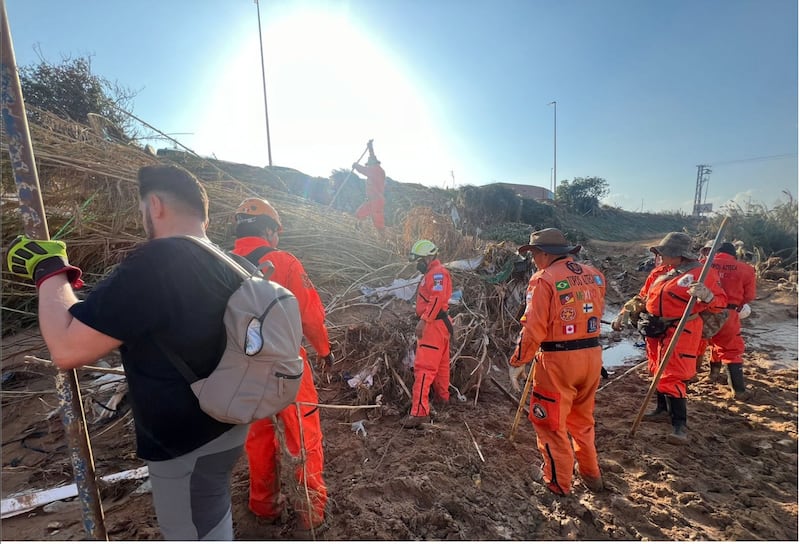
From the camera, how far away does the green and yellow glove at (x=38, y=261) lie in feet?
4.22

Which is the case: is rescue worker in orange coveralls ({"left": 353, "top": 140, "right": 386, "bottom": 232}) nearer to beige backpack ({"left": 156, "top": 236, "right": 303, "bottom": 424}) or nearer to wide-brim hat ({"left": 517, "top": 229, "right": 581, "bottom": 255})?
wide-brim hat ({"left": 517, "top": 229, "right": 581, "bottom": 255})

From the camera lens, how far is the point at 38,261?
51.4 inches

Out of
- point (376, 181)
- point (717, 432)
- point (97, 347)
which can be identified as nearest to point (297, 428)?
point (97, 347)

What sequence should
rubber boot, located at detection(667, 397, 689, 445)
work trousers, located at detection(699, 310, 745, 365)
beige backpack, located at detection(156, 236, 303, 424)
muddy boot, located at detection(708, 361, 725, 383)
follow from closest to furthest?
beige backpack, located at detection(156, 236, 303, 424), rubber boot, located at detection(667, 397, 689, 445), work trousers, located at detection(699, 310, 745, 365), muddy boot, located at detection(708, 361, 725, 383)

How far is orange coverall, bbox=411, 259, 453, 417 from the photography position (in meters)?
4.02

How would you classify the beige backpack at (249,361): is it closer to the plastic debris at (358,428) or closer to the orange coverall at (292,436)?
the orange coverall at (292,436)

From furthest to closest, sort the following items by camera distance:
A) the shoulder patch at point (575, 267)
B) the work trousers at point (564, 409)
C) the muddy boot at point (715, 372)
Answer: the muddy boot at point (715, 372) → the shoulder patch at point (575, 267) → the work trousers at point (564, 409)

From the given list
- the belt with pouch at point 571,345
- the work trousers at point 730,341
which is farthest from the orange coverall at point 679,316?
the belt with pouch at point 571,345

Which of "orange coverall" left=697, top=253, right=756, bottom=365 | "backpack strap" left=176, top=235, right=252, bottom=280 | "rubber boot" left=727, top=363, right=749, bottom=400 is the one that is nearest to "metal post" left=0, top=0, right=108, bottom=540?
"backpack strap" left=176, top=235, right=252, bottom=280

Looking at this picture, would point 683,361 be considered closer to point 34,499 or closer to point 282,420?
point 282,420

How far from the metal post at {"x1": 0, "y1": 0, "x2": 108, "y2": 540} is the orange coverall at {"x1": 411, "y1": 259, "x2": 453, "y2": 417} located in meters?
2.89

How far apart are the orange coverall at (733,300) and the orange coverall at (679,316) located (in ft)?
3.67

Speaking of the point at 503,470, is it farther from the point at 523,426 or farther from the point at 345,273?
the point at 345,273

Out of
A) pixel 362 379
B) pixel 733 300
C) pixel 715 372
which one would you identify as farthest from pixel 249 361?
pixel 715 372
